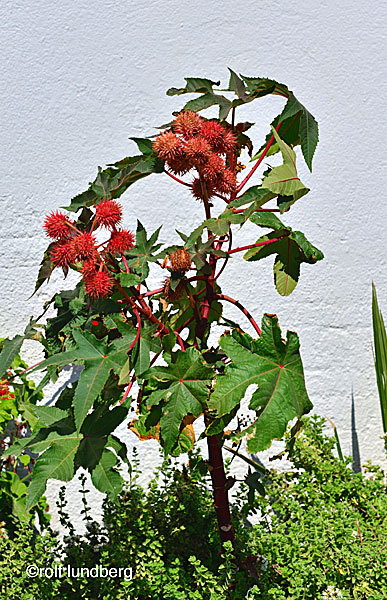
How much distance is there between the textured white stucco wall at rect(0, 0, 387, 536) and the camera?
6.63 ft

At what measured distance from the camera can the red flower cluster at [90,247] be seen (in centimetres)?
108

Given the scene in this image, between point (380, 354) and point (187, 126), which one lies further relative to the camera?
point (380, 354)

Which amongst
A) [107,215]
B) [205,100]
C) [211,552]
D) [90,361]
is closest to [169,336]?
[90,361]

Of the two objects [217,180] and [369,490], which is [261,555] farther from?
[217,180]

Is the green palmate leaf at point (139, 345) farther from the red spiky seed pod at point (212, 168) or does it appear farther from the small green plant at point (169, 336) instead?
the red spiky seed pod at point (212, 168)

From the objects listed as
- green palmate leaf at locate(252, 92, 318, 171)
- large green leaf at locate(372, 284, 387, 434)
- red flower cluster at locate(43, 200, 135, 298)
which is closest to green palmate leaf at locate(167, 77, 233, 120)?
green palmate leaf at locate(252, 92, 318, 171)

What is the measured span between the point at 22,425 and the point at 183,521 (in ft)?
2.13

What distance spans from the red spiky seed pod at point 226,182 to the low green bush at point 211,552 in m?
0.62

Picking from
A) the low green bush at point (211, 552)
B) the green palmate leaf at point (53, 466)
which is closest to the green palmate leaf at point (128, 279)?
the green palmate leaf at point (53, 466)

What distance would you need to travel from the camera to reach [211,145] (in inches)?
48.2

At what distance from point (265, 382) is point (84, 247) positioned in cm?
44

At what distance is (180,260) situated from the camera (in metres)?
1.18

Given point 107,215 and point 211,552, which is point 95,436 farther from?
point 211,552

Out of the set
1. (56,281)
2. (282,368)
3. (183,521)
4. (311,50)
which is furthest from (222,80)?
(183,521)
